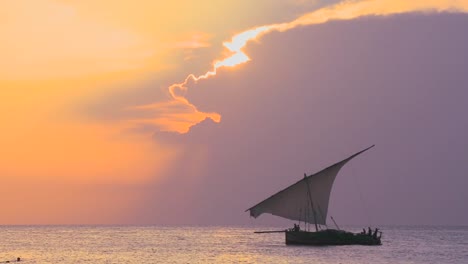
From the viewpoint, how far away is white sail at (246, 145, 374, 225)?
87062 millimetres

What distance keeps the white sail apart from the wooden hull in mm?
1584

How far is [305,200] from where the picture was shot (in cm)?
8825

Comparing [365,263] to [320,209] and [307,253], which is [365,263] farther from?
[320,209]

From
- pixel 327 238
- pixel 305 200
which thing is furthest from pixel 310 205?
pixel 327 238

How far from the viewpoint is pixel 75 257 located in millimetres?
87438

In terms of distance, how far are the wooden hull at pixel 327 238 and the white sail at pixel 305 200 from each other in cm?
158

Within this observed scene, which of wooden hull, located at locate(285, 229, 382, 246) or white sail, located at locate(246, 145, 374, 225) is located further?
wooden hull, located at locate(285, 229, 382, 246)

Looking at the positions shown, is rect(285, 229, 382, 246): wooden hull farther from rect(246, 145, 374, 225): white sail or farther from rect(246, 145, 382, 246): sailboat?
rect(246, 145, 374, 225): white sail

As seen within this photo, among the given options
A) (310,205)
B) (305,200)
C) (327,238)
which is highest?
(305,200)

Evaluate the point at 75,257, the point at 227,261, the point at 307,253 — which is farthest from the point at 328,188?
the point at 75,257

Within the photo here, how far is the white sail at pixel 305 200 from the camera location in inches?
3428

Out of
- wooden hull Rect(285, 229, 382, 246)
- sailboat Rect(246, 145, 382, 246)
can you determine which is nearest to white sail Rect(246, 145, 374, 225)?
sailboat Rect(246, 145, 382, 246)

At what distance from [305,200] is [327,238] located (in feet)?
17.8

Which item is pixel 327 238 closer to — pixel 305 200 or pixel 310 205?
pixel 310 205
